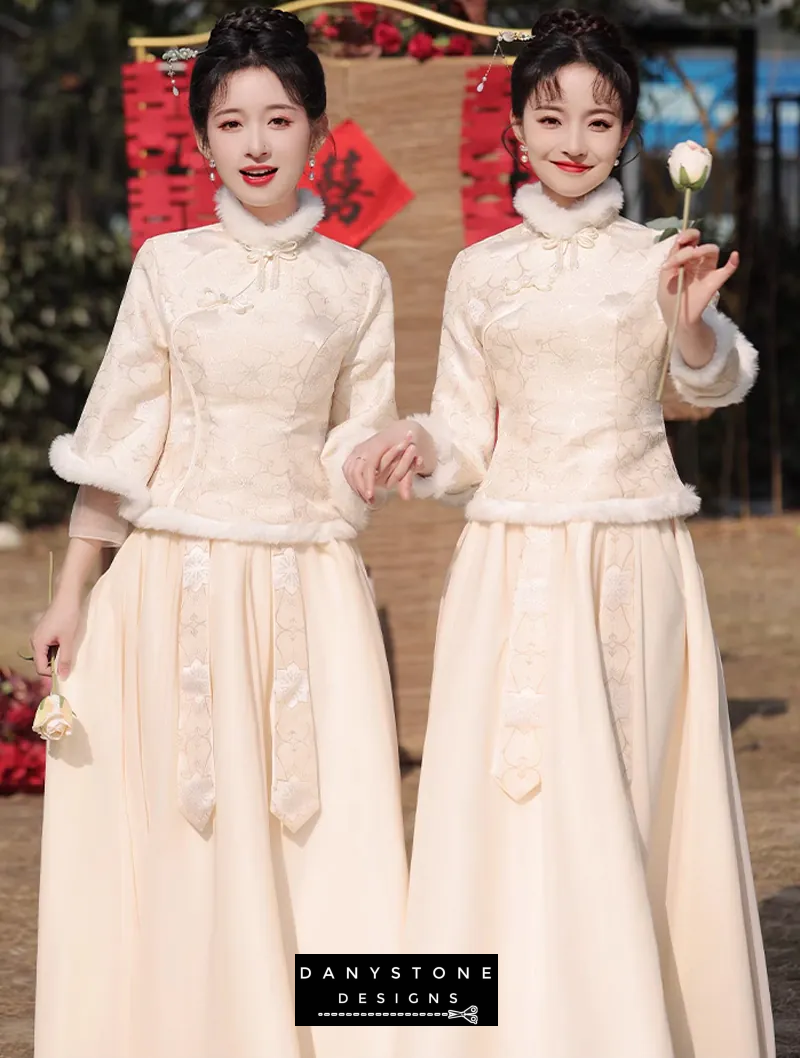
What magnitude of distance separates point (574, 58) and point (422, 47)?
3280 mm

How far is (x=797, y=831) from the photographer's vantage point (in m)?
6.09

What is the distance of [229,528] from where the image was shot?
3.39 m

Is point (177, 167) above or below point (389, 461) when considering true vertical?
above

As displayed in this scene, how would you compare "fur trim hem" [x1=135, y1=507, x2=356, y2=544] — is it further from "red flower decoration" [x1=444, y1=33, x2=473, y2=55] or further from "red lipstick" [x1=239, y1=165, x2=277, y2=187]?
A: "red flower decoration" [x1=444, y1=33, x2=473, y2=55]

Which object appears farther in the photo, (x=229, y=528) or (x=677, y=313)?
(x=229, y=528)

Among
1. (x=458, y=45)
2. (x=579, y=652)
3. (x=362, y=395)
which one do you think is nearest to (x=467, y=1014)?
(x=579, y=652)

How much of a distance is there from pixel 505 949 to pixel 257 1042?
48 centimetres

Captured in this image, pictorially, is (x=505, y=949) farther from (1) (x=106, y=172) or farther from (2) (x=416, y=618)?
(1) (x=106, y=172)

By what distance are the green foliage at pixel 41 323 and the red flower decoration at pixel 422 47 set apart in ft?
23.8

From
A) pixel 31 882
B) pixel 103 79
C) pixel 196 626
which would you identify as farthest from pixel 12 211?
pixel 196 626

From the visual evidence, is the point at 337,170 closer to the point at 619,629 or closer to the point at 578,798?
the point at 619,629

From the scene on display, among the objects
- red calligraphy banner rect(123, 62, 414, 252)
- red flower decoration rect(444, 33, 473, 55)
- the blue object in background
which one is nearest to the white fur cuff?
red calligraphy banner rect(123, 62, 414, 252)

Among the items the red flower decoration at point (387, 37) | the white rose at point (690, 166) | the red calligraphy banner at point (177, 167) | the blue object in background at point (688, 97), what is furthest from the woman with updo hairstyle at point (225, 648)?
the blue object in background at point (688, 97)

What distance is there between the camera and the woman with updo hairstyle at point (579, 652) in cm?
327
